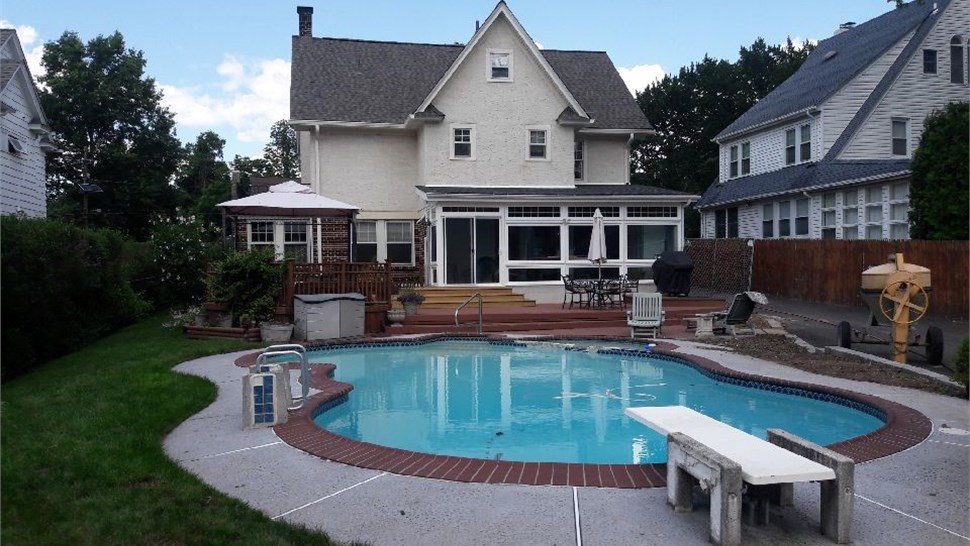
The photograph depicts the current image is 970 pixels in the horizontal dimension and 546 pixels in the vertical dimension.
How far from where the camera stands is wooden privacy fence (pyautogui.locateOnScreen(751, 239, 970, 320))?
60.8 feet

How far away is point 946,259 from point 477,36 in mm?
15451

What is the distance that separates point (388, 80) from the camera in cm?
2670

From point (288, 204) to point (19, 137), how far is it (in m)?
9.50

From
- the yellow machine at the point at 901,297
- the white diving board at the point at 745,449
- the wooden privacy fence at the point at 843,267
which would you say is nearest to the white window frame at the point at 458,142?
the wooden privacy fence at the point at 843,267

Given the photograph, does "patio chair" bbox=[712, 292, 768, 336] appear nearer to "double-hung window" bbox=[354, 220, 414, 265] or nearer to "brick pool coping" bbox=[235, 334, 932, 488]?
"brick pool coping" bbox=[235, 334, 932, 488]

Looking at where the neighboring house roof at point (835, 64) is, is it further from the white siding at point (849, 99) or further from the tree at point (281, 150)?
the tree at point (281, 150)

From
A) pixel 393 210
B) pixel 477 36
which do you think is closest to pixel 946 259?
pixel 477 36

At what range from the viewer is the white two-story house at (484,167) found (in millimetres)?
22406

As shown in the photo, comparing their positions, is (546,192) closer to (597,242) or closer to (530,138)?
(530,138)

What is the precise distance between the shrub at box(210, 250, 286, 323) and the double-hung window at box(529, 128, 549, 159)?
1096 cm

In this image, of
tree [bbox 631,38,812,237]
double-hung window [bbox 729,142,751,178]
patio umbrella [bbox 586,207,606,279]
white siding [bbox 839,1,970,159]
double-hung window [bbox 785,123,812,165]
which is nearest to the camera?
patio umbrella [bbox 586,207,606,279]

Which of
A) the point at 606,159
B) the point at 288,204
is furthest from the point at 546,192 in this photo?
the point at 288,204

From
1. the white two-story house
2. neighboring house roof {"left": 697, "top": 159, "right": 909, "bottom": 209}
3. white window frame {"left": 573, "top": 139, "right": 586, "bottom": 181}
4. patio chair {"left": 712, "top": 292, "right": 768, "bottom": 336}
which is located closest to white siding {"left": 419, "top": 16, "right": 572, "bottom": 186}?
the white two-story house

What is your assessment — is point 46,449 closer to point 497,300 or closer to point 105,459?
point 105,459
